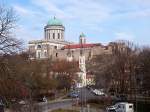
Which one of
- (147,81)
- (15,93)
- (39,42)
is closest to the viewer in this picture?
(15,93)

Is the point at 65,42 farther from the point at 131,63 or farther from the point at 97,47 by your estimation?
the point at 131,63

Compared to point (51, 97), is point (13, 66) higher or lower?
higher

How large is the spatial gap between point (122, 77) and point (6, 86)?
4686 cm

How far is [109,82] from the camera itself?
7212 cm

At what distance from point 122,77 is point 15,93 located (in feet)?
153

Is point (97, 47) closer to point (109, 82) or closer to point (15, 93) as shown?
point (109, 82)

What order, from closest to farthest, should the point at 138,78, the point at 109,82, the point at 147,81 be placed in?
the point at 147,81, the point at 138,78, the point at 109,82

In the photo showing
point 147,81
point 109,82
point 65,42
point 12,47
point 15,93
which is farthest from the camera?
point 65,42

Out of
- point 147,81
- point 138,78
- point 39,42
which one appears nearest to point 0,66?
point 147,81

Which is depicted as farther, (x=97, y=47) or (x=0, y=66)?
(x=97, y=47)

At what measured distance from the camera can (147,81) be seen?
57.8 metres

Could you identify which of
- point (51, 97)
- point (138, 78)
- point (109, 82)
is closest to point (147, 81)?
point (138, 78)

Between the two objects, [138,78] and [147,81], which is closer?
[147,81]

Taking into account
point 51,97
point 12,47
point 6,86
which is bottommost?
point 51,97
